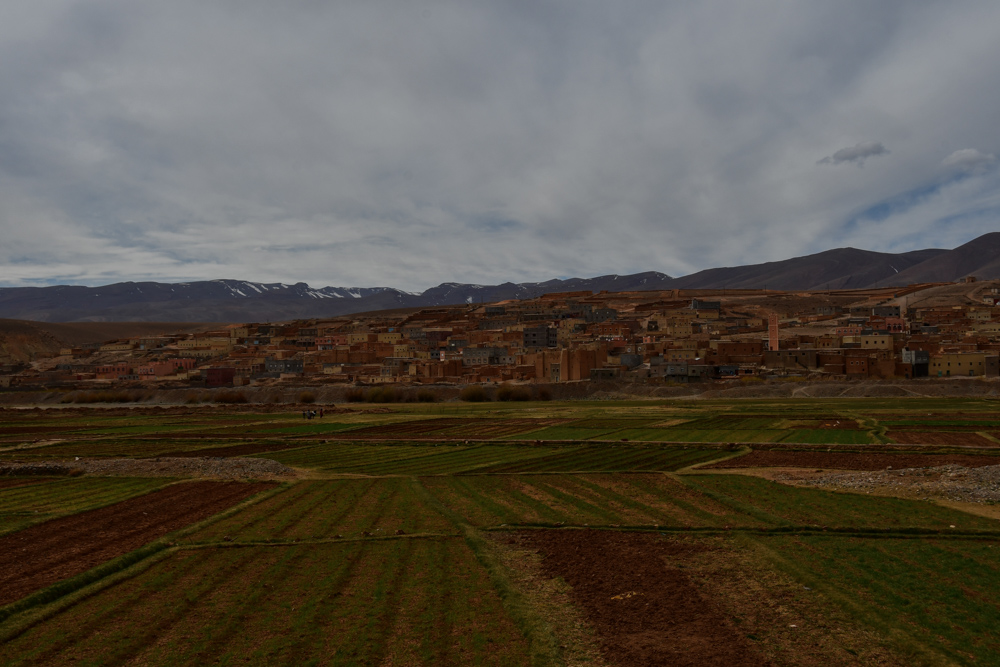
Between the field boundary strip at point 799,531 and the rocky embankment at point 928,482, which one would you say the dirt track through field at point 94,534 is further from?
the rocky embankment at point 928,482

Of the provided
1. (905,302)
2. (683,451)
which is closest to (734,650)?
(683,451)

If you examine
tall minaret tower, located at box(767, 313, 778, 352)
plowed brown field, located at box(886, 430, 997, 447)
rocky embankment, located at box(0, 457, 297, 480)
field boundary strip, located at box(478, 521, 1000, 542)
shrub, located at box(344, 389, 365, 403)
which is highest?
tall minaret tower, located at box(767, 313, 778, 352)

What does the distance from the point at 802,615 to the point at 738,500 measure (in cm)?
1072

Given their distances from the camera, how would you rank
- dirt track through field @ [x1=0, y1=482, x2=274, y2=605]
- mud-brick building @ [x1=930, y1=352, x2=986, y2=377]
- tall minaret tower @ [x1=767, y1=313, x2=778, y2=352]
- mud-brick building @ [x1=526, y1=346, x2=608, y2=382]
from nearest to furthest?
1. dirt track through field @ [x1=0, y1=482, x2=274, y2=605]
2. mud-brick building @ [x1=930, y1=352, x2=986, y2=377]
3. mud-brick building @ [x1=526, y1=346, x2=608, y2=382]
4. tall minaret tower @ [x1=767, y1=313, x2=778, y2=352]

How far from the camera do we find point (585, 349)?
104625 mm

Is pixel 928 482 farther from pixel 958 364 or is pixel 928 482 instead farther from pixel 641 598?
pixel 958 364

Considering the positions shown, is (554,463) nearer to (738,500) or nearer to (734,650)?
(738,500)

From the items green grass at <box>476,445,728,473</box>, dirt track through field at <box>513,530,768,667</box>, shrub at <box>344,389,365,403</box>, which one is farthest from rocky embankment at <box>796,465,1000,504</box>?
shrub at <box>344,389,365,403</box>

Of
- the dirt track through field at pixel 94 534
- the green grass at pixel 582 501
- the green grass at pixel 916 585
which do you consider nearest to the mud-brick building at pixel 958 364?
the green grass at pixel 582 501

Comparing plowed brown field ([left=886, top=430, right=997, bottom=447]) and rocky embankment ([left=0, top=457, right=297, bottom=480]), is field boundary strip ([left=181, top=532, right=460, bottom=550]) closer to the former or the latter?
rocky embankment ([left=0, top=457, right=297, bottom=480])

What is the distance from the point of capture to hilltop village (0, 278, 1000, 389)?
94.0 metres

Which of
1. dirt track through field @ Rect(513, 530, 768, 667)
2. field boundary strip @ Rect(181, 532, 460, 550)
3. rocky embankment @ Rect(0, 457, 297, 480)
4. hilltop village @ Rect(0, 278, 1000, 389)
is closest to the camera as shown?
dirt track through field @ Rect(513, 530, 768, 667)

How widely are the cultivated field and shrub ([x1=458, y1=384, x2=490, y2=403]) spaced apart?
55.4 m

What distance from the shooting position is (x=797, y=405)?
A: 69.8 m
